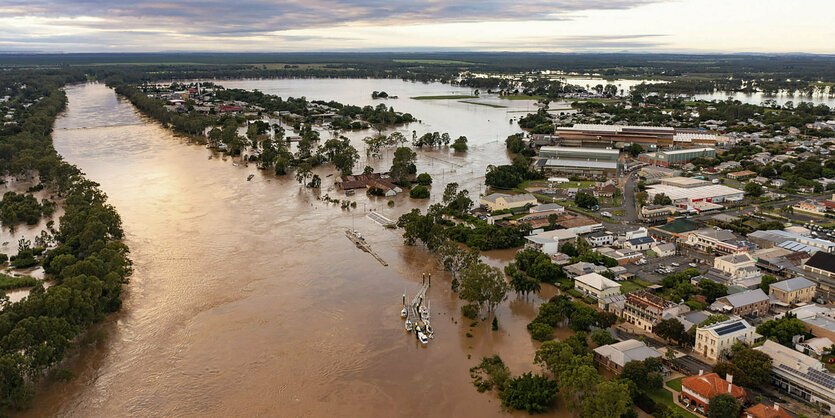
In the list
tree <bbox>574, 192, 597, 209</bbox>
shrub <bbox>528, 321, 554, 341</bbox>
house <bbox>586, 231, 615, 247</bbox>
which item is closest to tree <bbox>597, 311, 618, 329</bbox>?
shrub <bbox>528, 321, 554, 341</bbox>

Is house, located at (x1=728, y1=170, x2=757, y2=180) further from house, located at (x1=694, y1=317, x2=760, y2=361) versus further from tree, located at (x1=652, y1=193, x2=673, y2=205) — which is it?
house, located at (x1=694, y1=317, x2=760, y2=361)

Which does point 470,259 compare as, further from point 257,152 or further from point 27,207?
point 257,152

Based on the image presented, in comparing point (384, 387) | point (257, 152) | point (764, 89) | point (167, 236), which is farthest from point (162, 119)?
point (764, 89)

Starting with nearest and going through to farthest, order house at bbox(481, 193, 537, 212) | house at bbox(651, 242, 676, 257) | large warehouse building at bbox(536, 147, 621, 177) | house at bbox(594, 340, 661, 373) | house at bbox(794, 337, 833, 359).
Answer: house at bbox(594, 340, 661, 373) → house at bbox(794, 337, 833, 359) → house at bbox(651, 242, 676, 257) → house at bbox(481, 193, 537, 212) → large warehouse building at bbox(536, 147, 621, 177)

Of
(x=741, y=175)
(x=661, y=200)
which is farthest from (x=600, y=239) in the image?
(x=741, y=175)

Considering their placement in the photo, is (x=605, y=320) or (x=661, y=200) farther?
(x=661, y=200)

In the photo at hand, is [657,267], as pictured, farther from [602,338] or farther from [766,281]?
[602,338]
